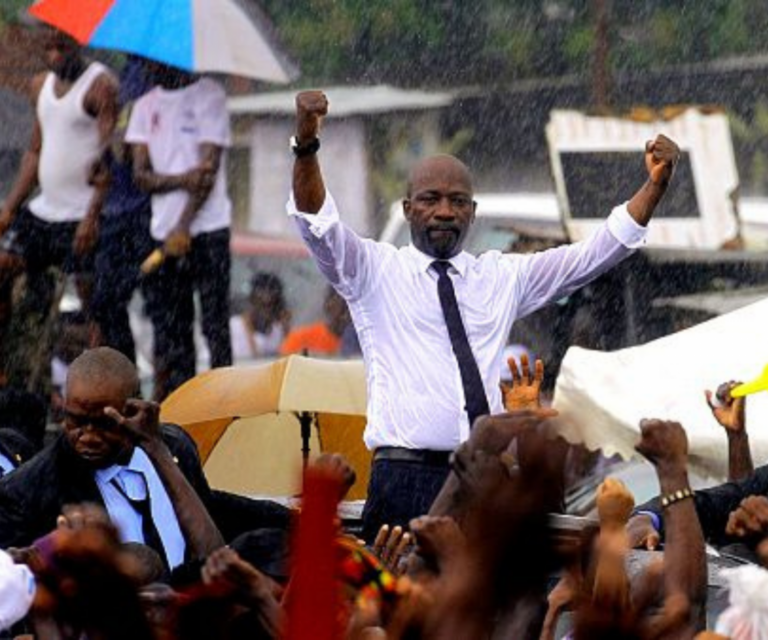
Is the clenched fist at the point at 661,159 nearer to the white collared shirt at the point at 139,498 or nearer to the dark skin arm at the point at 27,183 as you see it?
the white collared shirt at the point at 139,498

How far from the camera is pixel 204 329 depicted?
463 inches

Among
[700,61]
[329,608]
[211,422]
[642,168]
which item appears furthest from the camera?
[700,61]

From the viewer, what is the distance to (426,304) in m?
7.96

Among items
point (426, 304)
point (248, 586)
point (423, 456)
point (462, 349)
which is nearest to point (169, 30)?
point (426, 304)

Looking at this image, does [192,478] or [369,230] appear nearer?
[192,478]

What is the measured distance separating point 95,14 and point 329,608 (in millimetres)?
8974

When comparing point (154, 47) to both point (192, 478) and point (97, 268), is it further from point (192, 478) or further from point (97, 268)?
point (192, 478)

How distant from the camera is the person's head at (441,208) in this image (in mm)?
7977

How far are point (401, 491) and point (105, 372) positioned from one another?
2.72 ft

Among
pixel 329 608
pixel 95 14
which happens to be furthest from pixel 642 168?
pixel 329 608

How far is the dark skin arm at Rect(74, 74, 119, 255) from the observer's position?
38.0 ft

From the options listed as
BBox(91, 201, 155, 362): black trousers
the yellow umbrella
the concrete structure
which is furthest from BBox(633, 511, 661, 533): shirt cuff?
the concrete structure

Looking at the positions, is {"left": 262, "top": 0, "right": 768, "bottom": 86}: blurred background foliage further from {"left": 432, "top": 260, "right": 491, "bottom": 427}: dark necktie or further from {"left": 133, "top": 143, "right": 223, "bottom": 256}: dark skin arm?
{"left": 432, "top": 260, "right": 491, "bottom": 427}: dark necktie

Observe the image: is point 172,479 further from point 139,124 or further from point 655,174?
point 139,124
